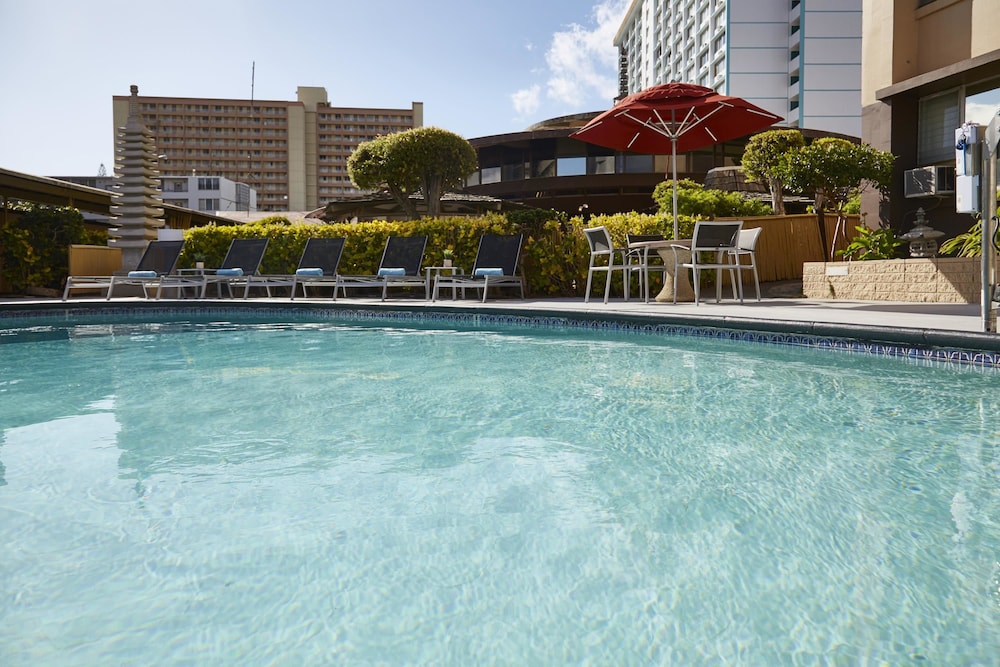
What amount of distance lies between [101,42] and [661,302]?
24238mm

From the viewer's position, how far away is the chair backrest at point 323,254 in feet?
35.5

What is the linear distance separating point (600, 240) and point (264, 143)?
79.3 m

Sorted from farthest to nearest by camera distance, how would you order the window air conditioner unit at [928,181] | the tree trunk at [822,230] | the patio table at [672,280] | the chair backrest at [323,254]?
1. the tree trunk at [822,230]
2. the chair backrest at [323,254]
3. the window air conditioner unit at [928,181]
4. the patio table at [672,280]

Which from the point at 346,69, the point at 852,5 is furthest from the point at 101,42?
the point at 852,5

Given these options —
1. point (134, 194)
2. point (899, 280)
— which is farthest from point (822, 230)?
point (134, 194)

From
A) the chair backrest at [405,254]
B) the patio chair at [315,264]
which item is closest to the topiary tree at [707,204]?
the chair backrest at [405,254]

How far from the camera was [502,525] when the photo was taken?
1.75 meters

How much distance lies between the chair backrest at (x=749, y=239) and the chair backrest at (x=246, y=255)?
7.28 m

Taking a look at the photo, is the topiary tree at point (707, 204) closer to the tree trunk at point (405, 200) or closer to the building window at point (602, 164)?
the tree trunk at point (405, 200)

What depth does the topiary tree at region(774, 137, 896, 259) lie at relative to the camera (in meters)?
10.3

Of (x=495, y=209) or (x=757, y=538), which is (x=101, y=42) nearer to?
(x=495, y=209)

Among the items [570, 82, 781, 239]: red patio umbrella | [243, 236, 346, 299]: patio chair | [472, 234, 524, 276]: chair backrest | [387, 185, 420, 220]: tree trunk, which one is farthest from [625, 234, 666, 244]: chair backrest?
[387, 185, 420, 220]: tree trunk

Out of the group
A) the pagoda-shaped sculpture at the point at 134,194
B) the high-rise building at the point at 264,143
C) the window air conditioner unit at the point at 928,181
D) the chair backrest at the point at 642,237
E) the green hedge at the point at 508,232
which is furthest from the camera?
the high-rise building at the point at 264,143

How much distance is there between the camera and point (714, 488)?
2.02 metres
